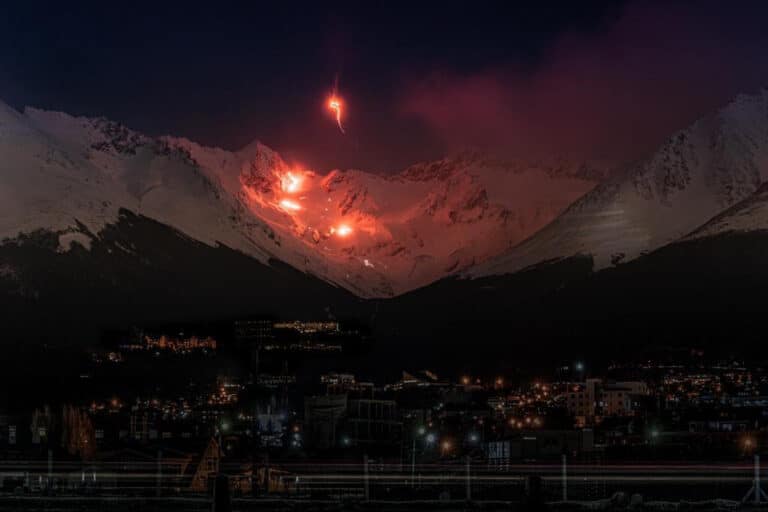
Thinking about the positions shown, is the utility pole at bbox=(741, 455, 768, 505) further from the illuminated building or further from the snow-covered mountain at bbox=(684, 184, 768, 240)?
the snow-covered mountain at bbox=(684, 184, 768, 240)

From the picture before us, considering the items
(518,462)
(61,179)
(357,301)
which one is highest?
(61,179)

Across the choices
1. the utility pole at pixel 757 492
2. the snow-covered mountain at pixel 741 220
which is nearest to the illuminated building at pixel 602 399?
the utility pole at pixel 757 492

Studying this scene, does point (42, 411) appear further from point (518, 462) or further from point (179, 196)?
point (179, 196)

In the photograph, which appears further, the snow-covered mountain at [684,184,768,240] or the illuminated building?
the snow-covered mountain at [684,184,768,240]

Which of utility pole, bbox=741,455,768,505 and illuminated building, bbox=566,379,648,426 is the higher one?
illuminated building, bbox=566,379,648,426

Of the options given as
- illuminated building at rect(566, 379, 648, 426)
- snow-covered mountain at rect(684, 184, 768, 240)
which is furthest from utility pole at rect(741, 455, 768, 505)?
snow-covered mountain at rect(684, 184, 768, 240)

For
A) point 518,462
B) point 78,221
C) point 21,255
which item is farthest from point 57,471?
point 78,221

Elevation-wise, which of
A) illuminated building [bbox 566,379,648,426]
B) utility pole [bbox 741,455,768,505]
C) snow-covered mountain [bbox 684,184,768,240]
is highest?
snow-covered mountain [bbox 684,184,768,240]

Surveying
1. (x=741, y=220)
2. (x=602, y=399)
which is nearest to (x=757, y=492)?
(x=602, y=399)

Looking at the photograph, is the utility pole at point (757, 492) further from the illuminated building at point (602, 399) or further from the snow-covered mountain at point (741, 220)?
the snow-covered mountain at point (741, 220)

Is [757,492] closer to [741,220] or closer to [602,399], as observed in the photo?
[602,399]

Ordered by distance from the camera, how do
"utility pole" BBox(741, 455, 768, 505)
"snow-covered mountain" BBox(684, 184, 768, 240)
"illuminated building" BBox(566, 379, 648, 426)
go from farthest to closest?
"snow-covered mountain" BBox(684, 184, 768, 240) < "illuminated building" BBox(566, 379, 648, 426) < "utility pole" BBox(741, 455, 768, 505)
